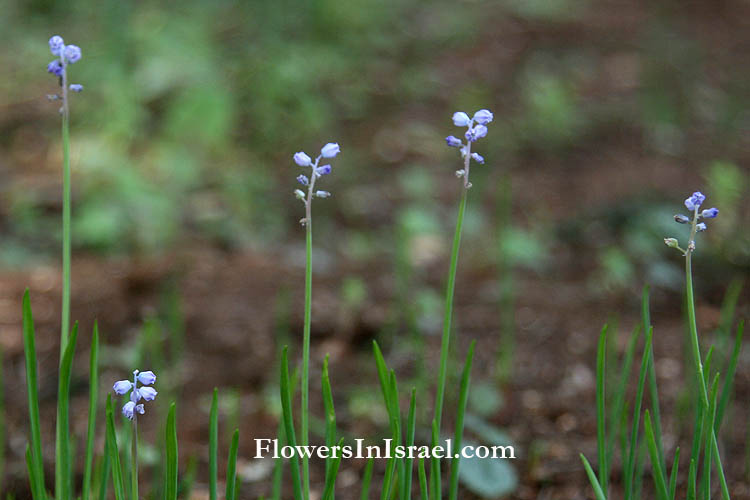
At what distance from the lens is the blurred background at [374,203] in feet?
7.22

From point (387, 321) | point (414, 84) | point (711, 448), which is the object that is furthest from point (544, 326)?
point (414, 84)

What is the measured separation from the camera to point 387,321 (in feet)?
8.59

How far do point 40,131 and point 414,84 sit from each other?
2210 mm

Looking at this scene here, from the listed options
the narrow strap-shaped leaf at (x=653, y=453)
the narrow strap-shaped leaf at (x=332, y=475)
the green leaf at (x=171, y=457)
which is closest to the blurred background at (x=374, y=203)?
the green leaf at (x=171, y=457)

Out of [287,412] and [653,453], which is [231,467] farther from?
[653,453]

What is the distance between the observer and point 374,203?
3.75 meters

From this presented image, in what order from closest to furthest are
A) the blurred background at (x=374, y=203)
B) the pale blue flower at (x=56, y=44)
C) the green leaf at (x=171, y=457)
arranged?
the green leaf at (x=171, y=457) < the pale blue flower at (x=56, y=44) < the blurred background at (x=374, y=203)

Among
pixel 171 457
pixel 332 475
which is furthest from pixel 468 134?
pixel 171 457

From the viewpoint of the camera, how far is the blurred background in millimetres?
2201

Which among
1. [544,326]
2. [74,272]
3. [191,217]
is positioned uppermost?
[191,217]

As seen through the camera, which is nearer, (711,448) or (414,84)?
(711,448)

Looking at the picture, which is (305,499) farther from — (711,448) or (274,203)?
(274,203)

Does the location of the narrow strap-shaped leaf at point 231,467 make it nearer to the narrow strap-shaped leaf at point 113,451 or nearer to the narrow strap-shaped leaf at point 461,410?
the narrow strap-shaped leaf at point 113,451

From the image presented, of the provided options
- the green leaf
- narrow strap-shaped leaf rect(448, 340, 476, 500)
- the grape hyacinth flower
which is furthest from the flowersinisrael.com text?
the grape hyacinth flower
